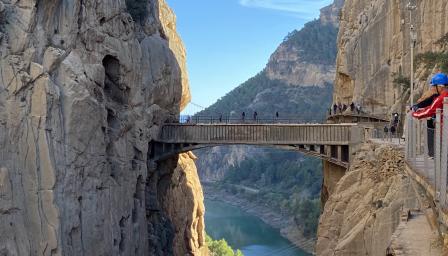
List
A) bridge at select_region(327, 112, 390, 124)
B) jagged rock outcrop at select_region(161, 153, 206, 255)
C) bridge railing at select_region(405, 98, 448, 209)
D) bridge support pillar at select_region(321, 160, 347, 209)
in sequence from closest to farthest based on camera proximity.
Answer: bridge railing at select_region(405, 98, 448, 209) < bridge support pillar at select_region(321, 160, 347, 209) < bridge at select_region(327, 112, 390, 124) < jagged rock outcrop at select_region(161, 153, 206, 255)

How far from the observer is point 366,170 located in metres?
21.8

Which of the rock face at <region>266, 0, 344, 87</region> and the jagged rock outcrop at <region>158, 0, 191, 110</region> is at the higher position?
the rock face at <region>266, 0, 344, 87</region>

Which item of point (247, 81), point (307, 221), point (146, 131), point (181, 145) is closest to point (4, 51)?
point (146, 131)

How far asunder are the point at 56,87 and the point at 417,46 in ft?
71.9

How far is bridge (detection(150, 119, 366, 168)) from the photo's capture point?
2834cm

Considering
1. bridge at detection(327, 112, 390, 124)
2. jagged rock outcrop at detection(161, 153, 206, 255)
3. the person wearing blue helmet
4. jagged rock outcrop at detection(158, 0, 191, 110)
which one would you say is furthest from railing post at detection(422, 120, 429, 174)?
jagged rock outcrop at detection(158, 0, 191, 110)

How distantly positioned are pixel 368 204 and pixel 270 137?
38.6 ft

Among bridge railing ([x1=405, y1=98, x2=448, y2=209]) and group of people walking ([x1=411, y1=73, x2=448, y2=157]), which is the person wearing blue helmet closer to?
group of people walking ([x1=411, y1=73, x2=448, y2=157])

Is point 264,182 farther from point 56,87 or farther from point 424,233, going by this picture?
point 424,233

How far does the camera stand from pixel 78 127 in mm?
23188

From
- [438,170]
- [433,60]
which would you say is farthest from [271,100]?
[438,170]

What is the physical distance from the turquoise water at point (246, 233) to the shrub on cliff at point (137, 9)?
42.5m

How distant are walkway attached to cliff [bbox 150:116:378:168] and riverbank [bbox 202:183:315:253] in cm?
3873

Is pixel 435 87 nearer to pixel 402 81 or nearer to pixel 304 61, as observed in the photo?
pixel 402 81
